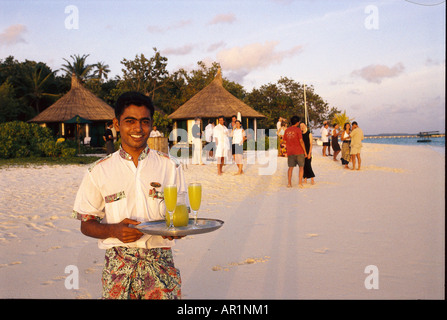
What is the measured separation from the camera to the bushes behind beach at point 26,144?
781 inches

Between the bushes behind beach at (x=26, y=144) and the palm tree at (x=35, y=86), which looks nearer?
the bushes behind beach at (x=26, y=144)

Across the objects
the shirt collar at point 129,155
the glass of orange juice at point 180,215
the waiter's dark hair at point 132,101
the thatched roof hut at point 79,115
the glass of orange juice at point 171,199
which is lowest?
the glass of orange juice at point 180,215

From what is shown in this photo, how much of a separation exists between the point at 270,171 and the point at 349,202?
6209 millimetres

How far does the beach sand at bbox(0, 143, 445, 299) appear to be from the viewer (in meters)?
3.90

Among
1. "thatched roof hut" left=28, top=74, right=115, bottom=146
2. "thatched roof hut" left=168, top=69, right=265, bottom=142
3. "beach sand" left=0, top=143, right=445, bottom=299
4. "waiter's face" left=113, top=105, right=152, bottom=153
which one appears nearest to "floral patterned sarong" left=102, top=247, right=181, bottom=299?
"waiter's face" left=113, top=105, right=152, bottom=153

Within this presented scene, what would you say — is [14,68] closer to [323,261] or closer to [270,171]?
[270,171]

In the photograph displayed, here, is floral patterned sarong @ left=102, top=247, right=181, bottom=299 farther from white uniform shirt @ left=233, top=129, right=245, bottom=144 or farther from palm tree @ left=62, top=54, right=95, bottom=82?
palm tree @ left=62, top=54, right=95, bottom=82

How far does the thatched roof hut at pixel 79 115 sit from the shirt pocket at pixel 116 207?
2756 centimetres

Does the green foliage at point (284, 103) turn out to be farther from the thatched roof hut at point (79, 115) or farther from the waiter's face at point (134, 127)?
the waiter's face at point (134, 127)

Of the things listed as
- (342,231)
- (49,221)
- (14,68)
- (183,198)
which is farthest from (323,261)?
(14,68)

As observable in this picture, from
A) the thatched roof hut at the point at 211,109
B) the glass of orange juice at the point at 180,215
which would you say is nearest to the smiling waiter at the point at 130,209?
the glass of orange juice at the point at 180,215

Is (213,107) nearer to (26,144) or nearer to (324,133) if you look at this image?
(324,133)

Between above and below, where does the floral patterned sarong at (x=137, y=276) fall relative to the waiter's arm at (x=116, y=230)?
below

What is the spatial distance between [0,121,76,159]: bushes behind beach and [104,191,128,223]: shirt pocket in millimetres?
19180
